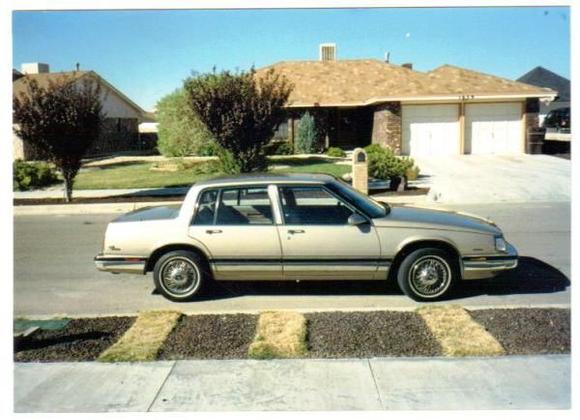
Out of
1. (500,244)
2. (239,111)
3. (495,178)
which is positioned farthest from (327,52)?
(500,244)

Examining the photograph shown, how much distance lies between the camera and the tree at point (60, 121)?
1431 centimetres

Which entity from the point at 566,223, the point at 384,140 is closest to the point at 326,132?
the point at 384,140

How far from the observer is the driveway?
14.8 m

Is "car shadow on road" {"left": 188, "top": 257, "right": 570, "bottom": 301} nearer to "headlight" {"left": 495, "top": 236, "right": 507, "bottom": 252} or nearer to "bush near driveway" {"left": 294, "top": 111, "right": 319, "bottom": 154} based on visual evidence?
"headlight" {"left": 495, "top": 236, "right": 507, "bottom": 252}

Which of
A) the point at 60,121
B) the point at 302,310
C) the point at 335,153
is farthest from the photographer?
the point at 335,153

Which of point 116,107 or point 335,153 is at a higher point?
point 116,107

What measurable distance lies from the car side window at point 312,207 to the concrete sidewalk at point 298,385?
1982 millimetres

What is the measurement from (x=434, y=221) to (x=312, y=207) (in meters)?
1.40

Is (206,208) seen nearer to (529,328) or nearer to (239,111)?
(529,328)

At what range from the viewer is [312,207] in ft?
21.9

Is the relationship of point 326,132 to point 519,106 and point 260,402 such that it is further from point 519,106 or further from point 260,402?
point 260,402

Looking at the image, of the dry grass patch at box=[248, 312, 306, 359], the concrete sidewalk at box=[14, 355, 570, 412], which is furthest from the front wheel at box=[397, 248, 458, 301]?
the concrete sidewalk at box=[14, 355, 570, 412]

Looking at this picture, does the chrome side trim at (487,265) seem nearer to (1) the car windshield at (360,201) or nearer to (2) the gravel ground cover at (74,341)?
(1) the car windshield at (360,201)

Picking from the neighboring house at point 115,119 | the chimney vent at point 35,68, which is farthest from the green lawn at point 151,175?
the chimney vent at point 35,68
